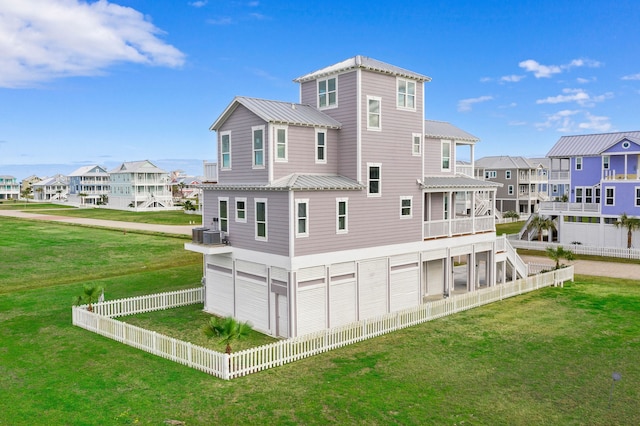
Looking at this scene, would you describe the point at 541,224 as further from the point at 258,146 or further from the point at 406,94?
the point at 258,146

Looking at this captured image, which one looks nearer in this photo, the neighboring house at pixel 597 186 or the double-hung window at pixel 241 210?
the double-hung window at pixel 241 210

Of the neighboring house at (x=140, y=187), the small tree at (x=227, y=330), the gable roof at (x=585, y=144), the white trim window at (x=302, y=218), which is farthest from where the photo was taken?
the neighboring house at (x=140, y=187)

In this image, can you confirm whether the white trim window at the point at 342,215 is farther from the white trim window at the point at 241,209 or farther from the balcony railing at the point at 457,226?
the balcony railing at the point at 457,226

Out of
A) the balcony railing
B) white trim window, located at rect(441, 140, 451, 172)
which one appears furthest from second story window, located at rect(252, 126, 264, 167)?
white trim window, located at rect(441, 140, 451, 172)

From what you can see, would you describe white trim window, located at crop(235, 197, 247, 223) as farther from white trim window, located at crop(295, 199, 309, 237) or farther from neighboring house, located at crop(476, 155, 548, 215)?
neighboring house, located at crop(476, 155, 548, 215)

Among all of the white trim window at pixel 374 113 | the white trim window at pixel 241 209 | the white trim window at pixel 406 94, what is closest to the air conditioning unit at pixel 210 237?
the white trim window at pixel 241 209

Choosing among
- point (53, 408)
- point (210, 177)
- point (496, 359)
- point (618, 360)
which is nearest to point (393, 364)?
point (496, 359)

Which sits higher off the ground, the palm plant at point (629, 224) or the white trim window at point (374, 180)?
the white trim window at point (374, 180)

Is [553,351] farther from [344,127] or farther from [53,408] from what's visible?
[53,408]
